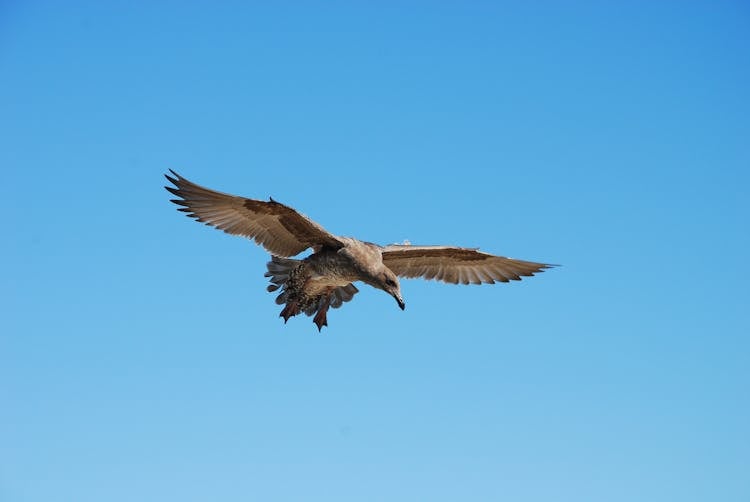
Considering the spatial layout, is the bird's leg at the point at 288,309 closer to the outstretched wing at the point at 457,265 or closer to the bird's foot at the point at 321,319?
the bird's foot at the point at 321,319

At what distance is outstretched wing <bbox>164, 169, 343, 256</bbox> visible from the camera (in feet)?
43.5

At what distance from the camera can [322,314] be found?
1469 cm

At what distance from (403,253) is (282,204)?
2459 mm

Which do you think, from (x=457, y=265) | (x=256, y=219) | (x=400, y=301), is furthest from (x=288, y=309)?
(x=457, y=265)

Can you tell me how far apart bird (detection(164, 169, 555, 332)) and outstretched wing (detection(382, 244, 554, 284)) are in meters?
0.02

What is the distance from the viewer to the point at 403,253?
14.6 m

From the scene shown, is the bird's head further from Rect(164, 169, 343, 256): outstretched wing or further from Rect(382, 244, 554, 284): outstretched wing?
Rect(382, 244, 554, 284): outstretched wing

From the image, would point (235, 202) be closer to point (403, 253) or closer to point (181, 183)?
point (181, 183)

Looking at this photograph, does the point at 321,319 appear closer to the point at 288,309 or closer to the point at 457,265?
the point at 288,309

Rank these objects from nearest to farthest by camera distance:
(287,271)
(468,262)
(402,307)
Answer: (402,307), (287,271), (468,262)

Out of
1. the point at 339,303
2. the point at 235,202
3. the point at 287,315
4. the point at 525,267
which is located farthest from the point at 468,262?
the point at 235,202

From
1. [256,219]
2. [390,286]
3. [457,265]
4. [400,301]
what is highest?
[457,265]

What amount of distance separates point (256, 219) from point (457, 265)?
3772mm

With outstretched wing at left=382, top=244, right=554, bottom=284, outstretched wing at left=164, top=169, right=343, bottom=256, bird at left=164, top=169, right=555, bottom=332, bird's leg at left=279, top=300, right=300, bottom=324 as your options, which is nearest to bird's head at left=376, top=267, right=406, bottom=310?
bird at left=164, top=169, right=555, bottom=332
